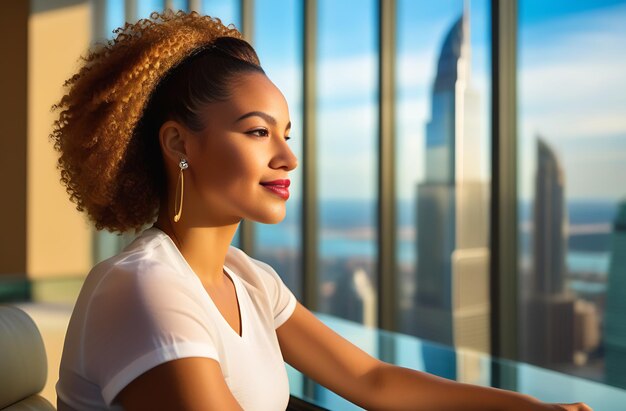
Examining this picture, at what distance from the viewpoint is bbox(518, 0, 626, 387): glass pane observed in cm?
242

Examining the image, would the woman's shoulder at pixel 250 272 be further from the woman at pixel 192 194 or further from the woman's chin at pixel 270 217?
the woman's chin at pixel 270 217

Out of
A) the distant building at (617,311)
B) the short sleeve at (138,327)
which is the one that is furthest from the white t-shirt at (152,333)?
the distant building at (617,311)

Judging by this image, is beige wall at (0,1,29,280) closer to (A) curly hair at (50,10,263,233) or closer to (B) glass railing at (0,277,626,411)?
Answer: (B) glass railing at (0,277,626,411)

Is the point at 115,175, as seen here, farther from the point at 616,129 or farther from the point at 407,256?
the point at 407,256

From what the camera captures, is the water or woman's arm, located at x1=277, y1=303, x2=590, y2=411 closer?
woman's arm, located at x1=277, y1=303, x2=590, y2=411

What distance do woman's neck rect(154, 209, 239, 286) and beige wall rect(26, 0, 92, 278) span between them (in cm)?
520

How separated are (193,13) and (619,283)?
6.22 ft

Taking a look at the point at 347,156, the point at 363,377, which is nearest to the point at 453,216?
the point at 347,156

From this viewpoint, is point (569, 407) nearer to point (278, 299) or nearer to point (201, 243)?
point (278, 299)

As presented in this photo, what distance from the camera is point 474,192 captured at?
9.72 feet

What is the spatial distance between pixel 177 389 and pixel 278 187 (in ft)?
1.22

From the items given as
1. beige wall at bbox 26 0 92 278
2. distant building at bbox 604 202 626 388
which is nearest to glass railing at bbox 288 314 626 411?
distant building at bbox 604 202 626 388

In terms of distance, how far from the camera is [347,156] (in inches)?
142

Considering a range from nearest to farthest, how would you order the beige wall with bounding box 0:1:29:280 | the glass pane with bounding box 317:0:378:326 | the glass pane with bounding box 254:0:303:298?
the glass pane with bounding box 317:0:378:326, the glass pane with bounding box 254:0:303:298, the beige wall with bounding box 0:1:29:280
